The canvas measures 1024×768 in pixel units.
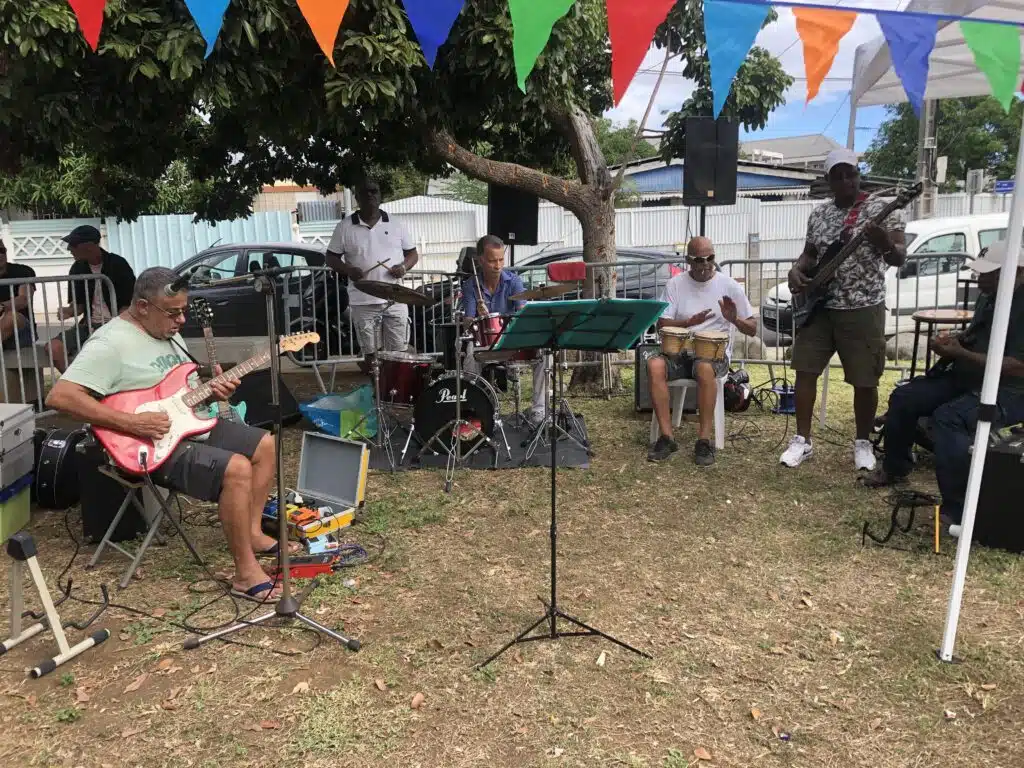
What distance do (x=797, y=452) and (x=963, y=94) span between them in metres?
3.03

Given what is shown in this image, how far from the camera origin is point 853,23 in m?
2.93

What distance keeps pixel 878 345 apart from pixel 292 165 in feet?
23.3

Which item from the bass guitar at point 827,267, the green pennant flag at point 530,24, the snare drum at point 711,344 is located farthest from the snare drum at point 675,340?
the green pennant flag at point 530,24

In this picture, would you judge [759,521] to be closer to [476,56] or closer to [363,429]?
[363,429]

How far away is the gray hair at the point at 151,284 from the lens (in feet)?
12.4

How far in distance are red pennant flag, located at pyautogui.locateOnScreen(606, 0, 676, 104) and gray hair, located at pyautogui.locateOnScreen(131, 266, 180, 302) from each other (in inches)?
90.7

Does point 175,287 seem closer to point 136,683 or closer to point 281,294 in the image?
point 136,683

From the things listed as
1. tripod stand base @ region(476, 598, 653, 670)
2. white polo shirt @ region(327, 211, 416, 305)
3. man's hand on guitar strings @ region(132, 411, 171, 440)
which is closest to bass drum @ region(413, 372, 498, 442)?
white polo shirt @ region(327, 211, 416, 305)

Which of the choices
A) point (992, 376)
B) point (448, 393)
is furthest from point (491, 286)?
point (992, 376)

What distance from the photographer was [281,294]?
7.67m

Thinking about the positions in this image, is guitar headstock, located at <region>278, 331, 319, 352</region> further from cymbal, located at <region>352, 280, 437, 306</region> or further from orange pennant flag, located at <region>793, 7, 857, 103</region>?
orange pennant flag, located at <region>793, 7, 857, 103</region>

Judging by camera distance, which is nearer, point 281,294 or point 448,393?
point 448,393

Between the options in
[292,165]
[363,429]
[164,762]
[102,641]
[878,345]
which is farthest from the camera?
[292,165]

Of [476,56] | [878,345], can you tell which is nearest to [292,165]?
[476,56]
